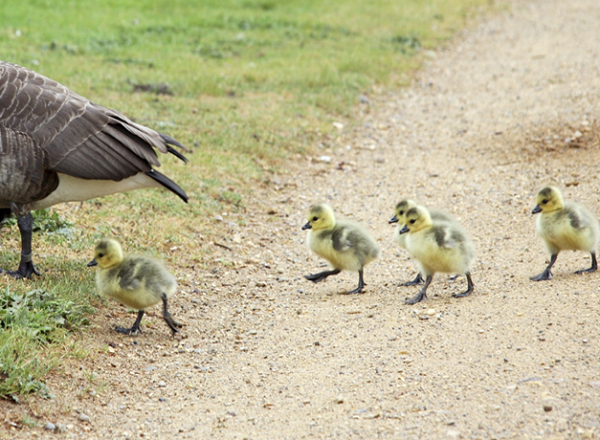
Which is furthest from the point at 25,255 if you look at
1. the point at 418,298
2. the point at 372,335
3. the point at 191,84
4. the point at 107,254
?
the point at 191,84

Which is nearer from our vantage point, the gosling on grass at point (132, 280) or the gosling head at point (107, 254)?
the gosling on grass at point (132, 280)

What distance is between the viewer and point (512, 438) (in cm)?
404

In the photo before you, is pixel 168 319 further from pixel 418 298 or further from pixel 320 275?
pixel 418 298

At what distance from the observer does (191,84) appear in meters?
12.3

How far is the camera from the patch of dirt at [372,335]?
4465 mm

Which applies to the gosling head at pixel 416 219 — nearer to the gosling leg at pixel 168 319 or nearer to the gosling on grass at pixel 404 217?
the gosling on grass at pixel 404 217

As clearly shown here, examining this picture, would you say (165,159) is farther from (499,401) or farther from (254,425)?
(499,401)

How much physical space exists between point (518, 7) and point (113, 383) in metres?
19.1

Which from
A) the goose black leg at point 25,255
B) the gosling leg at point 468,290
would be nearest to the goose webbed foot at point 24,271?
the goose black leg at point 25,255

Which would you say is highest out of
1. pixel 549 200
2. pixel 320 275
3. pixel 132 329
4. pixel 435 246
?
pixel 549 200

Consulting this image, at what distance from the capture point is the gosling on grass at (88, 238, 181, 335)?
18.3ft

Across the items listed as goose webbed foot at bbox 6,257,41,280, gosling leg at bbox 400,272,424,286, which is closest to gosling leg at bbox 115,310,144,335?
goose webbed foot at bbox 6,257,41,280

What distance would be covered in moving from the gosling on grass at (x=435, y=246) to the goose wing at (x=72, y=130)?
225 centimetres

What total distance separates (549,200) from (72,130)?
4.05 meters
